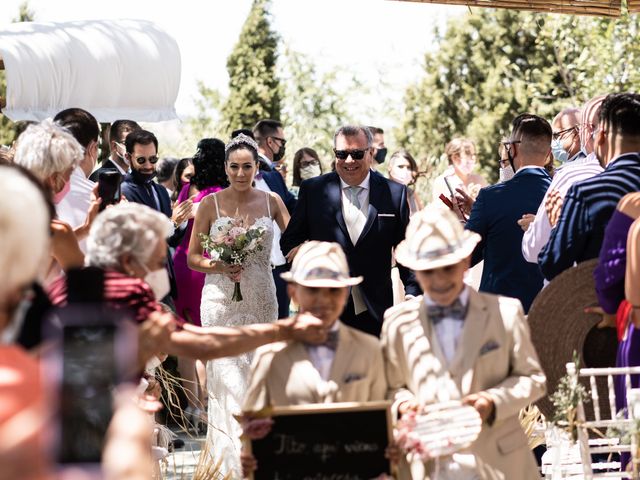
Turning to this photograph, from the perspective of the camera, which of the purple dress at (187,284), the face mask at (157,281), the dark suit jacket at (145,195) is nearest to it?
the face mask at (157,281)

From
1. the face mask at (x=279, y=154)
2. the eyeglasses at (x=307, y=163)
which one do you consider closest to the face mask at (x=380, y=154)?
the eyeglasses at (x=307, y=163)

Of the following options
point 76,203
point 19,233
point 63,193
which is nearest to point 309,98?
point 76,203

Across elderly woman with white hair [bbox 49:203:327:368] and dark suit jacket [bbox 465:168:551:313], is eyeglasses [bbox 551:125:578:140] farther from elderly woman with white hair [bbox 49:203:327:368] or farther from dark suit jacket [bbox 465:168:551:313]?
elderly woman with white hair [bbox 49:203:327:368]

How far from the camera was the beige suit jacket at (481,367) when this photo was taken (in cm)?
589

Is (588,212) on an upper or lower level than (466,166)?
lower

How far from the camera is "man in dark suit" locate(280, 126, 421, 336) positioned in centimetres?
931

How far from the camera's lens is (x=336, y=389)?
5.74 metres

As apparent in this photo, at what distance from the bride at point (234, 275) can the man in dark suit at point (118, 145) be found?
1.06m

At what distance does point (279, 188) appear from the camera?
12383 millimetres

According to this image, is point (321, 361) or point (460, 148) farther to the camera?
point (460, 148)

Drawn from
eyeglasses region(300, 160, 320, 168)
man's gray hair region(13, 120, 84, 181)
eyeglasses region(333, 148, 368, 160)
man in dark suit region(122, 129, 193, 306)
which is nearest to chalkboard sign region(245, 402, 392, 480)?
man's gray hair region(13, 120, 84, 181)

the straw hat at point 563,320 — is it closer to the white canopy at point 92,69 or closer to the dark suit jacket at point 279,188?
the dark suit jacket at point 279,188

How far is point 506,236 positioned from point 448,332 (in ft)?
11.5

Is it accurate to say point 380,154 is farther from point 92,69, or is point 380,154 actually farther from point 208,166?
point 208,166
